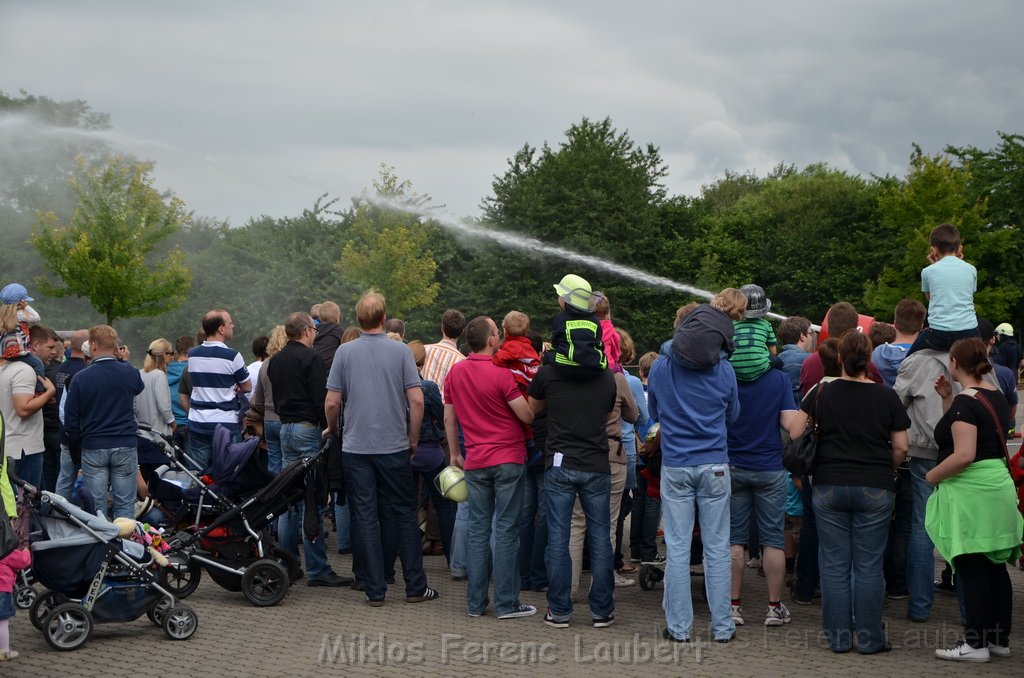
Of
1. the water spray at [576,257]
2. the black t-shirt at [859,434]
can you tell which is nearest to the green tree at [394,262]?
the water spray at [576,257]

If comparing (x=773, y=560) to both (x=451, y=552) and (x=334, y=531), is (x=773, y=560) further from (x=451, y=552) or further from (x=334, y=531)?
(x=334, y=531)

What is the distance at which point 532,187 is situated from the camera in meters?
Result: 45.4

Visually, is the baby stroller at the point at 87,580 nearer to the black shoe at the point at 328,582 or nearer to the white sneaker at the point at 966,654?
the black shoe at the point at 328,582

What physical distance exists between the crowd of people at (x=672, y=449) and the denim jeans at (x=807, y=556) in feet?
0.07

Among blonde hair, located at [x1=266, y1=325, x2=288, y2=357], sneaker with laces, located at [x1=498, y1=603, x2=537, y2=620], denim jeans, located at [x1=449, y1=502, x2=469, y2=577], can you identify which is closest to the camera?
sneaker with laces, located at [x1=498, y1=603, x2=537, y2=620]

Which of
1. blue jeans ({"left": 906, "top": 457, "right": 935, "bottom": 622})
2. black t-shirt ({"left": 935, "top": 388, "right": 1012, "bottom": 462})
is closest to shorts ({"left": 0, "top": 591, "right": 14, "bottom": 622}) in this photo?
black t-shirt ({"left": 935, "top": 388, "right": 1012, "bottom": 462})

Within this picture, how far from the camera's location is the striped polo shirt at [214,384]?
31.7 ft

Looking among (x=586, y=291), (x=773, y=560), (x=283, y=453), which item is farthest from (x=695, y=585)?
(x=283, y=453)

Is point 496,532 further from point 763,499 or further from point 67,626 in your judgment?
point 67,626

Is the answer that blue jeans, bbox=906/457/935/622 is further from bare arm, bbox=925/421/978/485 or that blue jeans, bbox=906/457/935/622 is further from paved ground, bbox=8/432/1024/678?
bare arm, bbox=925/421/978/485

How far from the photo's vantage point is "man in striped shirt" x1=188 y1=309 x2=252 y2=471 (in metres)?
9.66

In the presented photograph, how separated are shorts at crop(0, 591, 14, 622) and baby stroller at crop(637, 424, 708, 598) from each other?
15.0 feet

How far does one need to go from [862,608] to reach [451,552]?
382cm

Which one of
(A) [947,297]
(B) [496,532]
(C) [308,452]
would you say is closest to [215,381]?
(C) [308,452]
